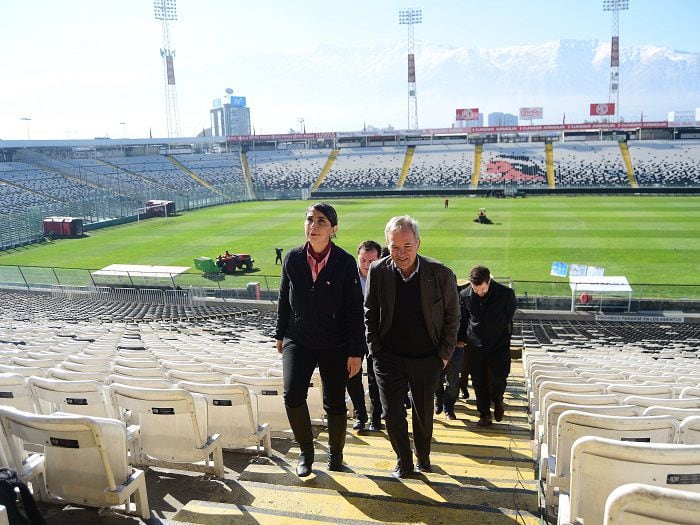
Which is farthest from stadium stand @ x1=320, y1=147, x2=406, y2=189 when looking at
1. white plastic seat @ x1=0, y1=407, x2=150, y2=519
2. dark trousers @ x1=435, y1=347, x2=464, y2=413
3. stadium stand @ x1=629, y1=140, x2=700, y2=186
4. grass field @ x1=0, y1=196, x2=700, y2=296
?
white plastic seat @ x1=0, y1=407, x2=150, y2=519

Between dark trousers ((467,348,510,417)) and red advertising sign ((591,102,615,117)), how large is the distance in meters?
86.2

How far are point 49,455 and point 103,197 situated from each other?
50961 mm

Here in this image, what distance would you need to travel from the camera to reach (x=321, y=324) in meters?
4.25

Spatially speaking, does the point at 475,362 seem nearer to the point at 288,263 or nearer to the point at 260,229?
the point at 288,263

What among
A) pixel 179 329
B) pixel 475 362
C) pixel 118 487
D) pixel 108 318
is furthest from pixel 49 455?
pixel 108 318

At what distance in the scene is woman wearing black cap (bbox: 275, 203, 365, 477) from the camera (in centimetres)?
424

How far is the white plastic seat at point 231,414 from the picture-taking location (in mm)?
4254

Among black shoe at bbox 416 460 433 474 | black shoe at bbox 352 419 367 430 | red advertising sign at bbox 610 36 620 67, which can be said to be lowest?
black shoe at bbox 352 419 367 430

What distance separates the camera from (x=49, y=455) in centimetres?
335

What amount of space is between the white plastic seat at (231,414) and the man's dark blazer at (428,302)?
3.15 feet

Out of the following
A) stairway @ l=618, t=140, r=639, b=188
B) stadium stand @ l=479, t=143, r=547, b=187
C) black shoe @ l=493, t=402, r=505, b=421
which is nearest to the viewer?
black shoe @ l=493, t=402, r=505, b=421

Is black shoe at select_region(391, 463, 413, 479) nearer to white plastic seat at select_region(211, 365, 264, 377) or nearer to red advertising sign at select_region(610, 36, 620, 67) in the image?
white plastic seat at select_region(211, 365, 264, 377)

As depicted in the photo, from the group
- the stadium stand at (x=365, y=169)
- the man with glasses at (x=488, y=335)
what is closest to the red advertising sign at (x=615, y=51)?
the stadium stand at (x=365, y=169)

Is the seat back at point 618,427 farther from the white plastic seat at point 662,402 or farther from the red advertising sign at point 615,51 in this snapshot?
the red advertising sign at point 615,51
